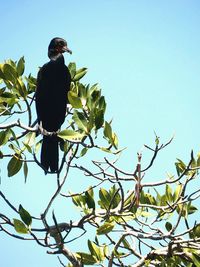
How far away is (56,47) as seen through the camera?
210 inches

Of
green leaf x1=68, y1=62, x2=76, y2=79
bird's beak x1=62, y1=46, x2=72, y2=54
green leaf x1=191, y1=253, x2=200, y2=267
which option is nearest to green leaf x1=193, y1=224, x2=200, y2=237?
green leaf x1=191, y1=253, x2=200, y2=267

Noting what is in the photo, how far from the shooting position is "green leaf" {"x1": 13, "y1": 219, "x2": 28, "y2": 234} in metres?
2.81

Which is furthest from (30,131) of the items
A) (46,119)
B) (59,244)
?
(46,119)

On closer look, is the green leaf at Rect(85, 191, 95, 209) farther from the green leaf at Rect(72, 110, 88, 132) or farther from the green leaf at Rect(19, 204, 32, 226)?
the green leaf at Rect(72, 110, 88, 132)

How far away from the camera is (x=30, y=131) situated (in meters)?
3.15

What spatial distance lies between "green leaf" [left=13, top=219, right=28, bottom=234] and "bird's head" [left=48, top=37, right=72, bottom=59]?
2.83 m

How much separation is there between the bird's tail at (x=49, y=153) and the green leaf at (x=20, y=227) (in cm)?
128

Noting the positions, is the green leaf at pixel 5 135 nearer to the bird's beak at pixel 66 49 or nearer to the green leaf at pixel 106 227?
the green leaf at pixel 106 227

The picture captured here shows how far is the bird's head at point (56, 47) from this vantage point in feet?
17.2

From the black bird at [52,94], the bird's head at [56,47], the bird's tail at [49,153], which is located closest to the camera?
the bird's tail at [49,153]

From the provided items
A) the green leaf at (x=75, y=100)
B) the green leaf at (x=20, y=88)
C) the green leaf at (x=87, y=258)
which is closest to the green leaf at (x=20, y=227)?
the green leaf at (x=87, y=258)

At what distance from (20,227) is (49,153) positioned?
1.45 m

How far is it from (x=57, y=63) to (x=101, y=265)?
266 cm

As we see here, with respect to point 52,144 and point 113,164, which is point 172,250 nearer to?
point 113,164
